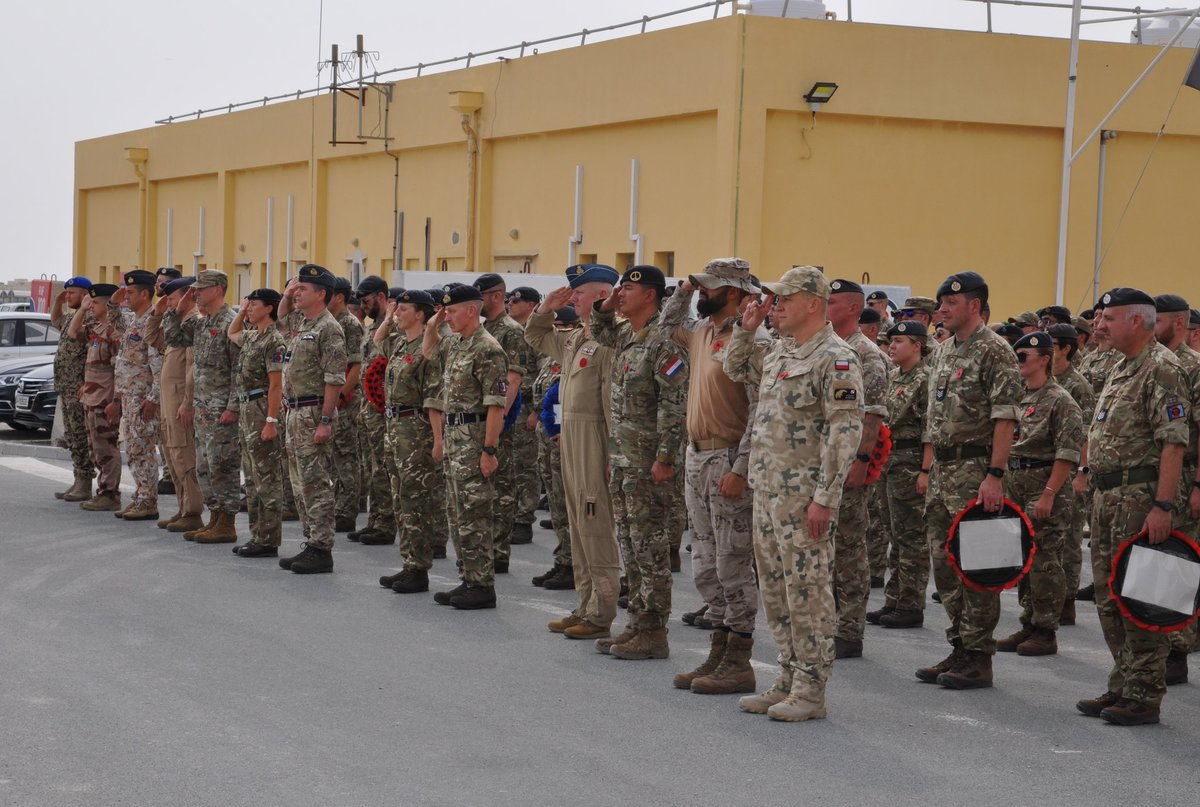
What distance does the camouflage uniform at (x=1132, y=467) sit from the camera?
692 cm

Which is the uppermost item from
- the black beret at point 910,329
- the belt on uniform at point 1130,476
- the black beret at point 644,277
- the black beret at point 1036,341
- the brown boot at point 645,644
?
the black beret at point 644,277

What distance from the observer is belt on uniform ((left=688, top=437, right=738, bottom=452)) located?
7484 millimetres

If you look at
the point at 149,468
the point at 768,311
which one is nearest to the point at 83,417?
the point at 149,468

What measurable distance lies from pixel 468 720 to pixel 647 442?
205 cm

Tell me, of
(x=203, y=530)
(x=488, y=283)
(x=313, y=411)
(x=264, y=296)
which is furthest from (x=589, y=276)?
(x=203, y=530)

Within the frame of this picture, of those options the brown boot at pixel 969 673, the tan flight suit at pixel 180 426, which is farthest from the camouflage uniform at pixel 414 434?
the brown boot at pixel 969 673

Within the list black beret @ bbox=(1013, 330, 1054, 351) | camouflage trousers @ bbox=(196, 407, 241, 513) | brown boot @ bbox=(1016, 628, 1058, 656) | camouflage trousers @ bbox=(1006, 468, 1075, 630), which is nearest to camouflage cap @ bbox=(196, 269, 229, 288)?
camouflage trousers @ bbox=(196, 407, 241, 513)

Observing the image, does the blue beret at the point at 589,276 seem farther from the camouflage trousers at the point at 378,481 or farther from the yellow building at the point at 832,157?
the yellow building at the point at 832,157

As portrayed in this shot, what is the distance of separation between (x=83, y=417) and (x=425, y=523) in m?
5.77

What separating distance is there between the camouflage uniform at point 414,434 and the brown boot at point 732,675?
133 inches

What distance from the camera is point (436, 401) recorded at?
32.6 feet

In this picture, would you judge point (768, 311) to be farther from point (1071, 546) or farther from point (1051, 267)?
point (1051, 267)

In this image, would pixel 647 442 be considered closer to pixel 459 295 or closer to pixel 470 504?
pixel 470 504

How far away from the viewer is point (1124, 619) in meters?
7.00
